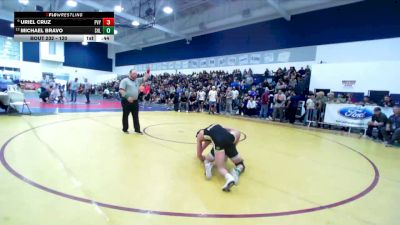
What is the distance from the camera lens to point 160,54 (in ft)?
78.7

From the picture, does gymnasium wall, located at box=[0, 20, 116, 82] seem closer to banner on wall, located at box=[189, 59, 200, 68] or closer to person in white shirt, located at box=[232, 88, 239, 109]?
banner on wall, located at box=[189, 59, 200, 68]

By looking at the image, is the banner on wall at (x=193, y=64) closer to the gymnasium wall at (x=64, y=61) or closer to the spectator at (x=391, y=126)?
the gymnasium wall at (x=64, y=61)

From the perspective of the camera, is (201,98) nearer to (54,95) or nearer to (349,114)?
(349,114)

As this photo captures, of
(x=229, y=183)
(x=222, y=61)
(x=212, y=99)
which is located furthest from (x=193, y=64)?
(x=229, y=183)

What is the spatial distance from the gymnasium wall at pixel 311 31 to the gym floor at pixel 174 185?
8293mm

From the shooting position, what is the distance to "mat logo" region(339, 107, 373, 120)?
325 inches

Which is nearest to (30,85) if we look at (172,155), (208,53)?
(208,53)

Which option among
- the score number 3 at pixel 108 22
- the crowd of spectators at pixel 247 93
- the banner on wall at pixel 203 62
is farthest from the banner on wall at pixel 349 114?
the banner on wall at pixel 203 62

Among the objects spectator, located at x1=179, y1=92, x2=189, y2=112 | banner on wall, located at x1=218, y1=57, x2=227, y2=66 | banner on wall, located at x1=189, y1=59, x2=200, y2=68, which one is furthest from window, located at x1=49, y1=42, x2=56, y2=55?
spectator, located at x1=179, y1=92, x2=189, y2=112

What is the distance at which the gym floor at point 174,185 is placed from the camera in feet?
7.80

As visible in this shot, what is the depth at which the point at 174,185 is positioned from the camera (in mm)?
3096
